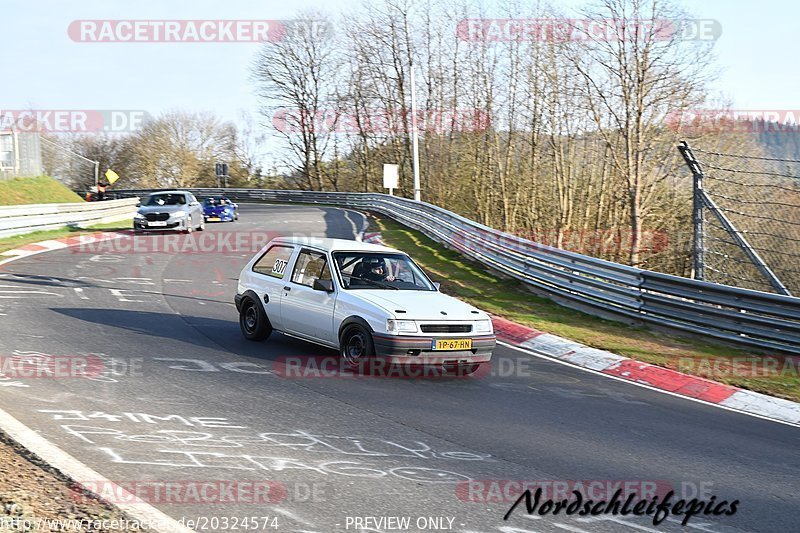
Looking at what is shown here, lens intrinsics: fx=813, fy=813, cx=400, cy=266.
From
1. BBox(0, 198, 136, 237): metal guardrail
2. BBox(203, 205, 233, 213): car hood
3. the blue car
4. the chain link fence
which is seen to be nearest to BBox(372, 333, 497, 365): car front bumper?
the chain link fence

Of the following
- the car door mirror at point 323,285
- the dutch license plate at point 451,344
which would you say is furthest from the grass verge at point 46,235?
the dutch license plate at point 451,344

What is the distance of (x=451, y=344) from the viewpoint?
30.9 ft

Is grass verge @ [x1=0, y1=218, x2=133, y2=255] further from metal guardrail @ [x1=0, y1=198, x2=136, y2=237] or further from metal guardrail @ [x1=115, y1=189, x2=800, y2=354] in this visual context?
metal guardrail @ [x1=115, y1=189, x2=800, y2=354]

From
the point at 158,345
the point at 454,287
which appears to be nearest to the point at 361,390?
the point at 158,345

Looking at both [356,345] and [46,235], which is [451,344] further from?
[46,235]

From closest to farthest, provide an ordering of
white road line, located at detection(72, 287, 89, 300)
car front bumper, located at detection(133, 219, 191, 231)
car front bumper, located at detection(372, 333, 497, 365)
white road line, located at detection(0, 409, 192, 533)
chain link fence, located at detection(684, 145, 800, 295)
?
white road line, located at detection(0, 409, 192, 533)
car front bumper, located at detection(372, 333, 497, 365)
chain link fence, located at detection(684, 145, 800, 295)
white road line, located at detection(72, 287, 89, 300)
car front bumper, located at detection(133, 219, 191, 231)

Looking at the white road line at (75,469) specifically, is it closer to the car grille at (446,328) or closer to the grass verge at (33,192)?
the car grille at (446,328)

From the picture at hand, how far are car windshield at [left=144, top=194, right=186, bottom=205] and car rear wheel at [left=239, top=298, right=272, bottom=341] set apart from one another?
18.4 metres

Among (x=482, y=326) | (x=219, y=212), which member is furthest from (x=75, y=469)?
(x=219, y=212)

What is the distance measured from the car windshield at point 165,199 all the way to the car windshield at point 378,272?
19.6m

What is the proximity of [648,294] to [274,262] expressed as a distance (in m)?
6.36

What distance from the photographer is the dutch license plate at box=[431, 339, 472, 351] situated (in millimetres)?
9312

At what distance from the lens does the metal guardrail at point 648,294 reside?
38.6 feet

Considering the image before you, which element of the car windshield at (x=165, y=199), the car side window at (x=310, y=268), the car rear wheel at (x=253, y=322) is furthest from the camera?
the car windshield at (x=165, y=199)
